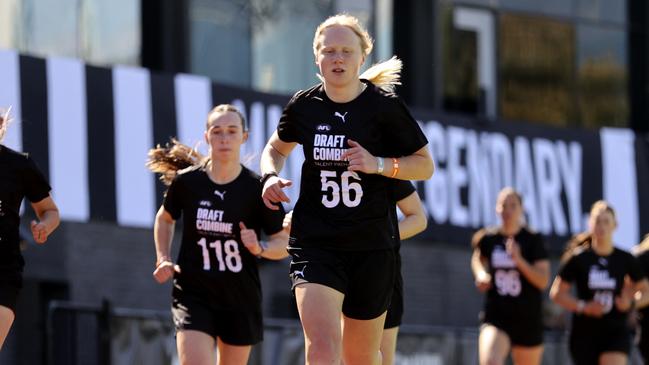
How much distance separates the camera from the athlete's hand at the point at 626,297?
14.0 m

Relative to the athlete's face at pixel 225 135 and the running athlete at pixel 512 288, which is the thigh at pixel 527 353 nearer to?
the running athlete at pixel 512 288

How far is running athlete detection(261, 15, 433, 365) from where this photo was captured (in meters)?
7.92

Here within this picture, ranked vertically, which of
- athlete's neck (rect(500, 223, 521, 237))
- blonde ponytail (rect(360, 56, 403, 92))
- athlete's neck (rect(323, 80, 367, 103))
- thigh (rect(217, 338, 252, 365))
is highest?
blonde ponytail (rect(360, 56, 403, 92))

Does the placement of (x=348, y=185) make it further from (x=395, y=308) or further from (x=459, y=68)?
(x=459, y=68)

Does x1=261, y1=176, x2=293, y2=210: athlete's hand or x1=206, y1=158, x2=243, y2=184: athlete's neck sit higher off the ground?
x1=206, y1=158, x2=243, y2=184: athlete's neck

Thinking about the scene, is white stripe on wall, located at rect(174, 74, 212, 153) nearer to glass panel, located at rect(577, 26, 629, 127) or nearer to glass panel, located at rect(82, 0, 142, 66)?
glass panel, located at rect(82, 0, 142, 66)

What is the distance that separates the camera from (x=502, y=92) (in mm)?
21359

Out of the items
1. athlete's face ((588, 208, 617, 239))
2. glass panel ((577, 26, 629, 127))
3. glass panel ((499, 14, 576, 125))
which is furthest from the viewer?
glass panel ((577, 26, 629, 127))

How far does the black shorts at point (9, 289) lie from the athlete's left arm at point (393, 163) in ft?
6.85

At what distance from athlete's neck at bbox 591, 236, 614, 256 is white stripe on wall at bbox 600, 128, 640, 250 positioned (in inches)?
194

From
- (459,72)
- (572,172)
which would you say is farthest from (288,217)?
(459,72)

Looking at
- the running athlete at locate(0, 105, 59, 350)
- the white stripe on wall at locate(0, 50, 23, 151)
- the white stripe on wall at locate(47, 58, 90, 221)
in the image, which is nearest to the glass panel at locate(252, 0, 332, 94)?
the white stripe on wall at locate(47, 58, 90, 221)

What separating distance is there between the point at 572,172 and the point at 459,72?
→ 2.49m

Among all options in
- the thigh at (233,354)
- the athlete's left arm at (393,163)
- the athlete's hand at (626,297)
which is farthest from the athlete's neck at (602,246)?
the athlete's left arm at (393,163)
